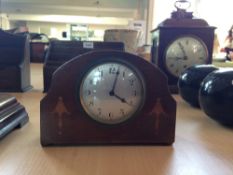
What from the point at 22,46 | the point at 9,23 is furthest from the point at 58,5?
the point at 22,46

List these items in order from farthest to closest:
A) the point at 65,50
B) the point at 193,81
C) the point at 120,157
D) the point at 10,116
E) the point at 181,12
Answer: the point at 181,12
the point at 65,50
the point at 193,81
the point at 10,116
the point at 120,157

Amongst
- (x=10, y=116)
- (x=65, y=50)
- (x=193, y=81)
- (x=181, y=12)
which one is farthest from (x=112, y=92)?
(x=181, y=12)

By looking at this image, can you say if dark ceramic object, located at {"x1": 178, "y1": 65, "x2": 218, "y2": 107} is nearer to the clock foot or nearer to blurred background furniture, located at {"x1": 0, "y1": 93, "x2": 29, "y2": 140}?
the clock foot

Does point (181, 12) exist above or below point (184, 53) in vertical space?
above

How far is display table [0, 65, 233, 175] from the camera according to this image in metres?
0.35

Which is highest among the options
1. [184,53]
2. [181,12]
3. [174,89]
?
[181,12]

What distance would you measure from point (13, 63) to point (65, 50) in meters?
0.17

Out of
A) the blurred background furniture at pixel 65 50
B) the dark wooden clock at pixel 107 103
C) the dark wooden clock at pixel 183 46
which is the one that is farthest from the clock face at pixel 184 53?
the dark wooden clock at pixel 107 103

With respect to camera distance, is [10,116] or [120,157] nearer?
[120,157]

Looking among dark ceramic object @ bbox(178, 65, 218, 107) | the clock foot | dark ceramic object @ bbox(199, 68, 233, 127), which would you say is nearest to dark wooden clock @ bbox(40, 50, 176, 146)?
dark ceramic object @ bbox(199, 68, 233, 127)

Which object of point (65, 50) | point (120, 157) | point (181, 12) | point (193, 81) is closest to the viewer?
point (120, 157)

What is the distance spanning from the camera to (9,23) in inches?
192

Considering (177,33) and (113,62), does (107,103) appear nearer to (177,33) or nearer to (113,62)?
(113,62)

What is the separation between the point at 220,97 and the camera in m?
0.55
